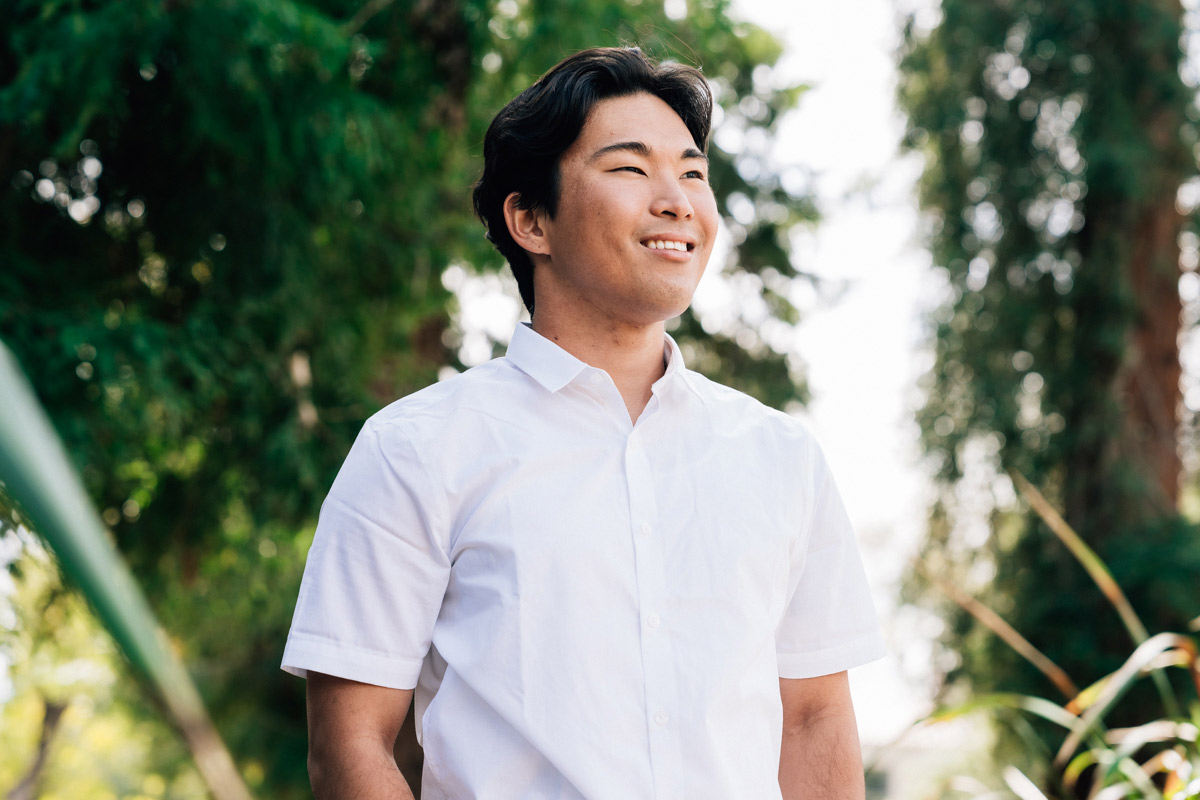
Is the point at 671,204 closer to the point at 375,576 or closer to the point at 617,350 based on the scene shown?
the point at 617,350

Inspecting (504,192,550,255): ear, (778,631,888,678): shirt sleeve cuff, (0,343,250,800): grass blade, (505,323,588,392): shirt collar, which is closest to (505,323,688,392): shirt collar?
(505,323,588,392): shirt collar

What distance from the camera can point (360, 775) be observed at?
1.26 metres

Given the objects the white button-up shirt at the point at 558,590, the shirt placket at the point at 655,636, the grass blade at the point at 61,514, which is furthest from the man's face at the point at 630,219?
the grass blade at the point at 61,514

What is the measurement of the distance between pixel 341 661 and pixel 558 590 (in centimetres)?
28

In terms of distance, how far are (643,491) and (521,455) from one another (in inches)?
6.6

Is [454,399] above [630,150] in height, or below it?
below

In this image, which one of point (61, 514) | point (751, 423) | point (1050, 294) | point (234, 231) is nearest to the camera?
point (61, 514)

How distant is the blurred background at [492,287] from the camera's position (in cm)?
411

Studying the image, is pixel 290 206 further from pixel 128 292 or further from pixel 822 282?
pixel 822 282

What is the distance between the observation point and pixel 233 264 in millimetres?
4812

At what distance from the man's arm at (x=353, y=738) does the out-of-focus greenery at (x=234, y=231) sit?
2.07 meters

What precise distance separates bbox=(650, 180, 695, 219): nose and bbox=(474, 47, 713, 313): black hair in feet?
0.55

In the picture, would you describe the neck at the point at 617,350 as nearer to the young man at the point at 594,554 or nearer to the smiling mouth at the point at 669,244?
the young man at the point at 594,554

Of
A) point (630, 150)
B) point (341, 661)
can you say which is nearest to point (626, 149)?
point (630, 150)
